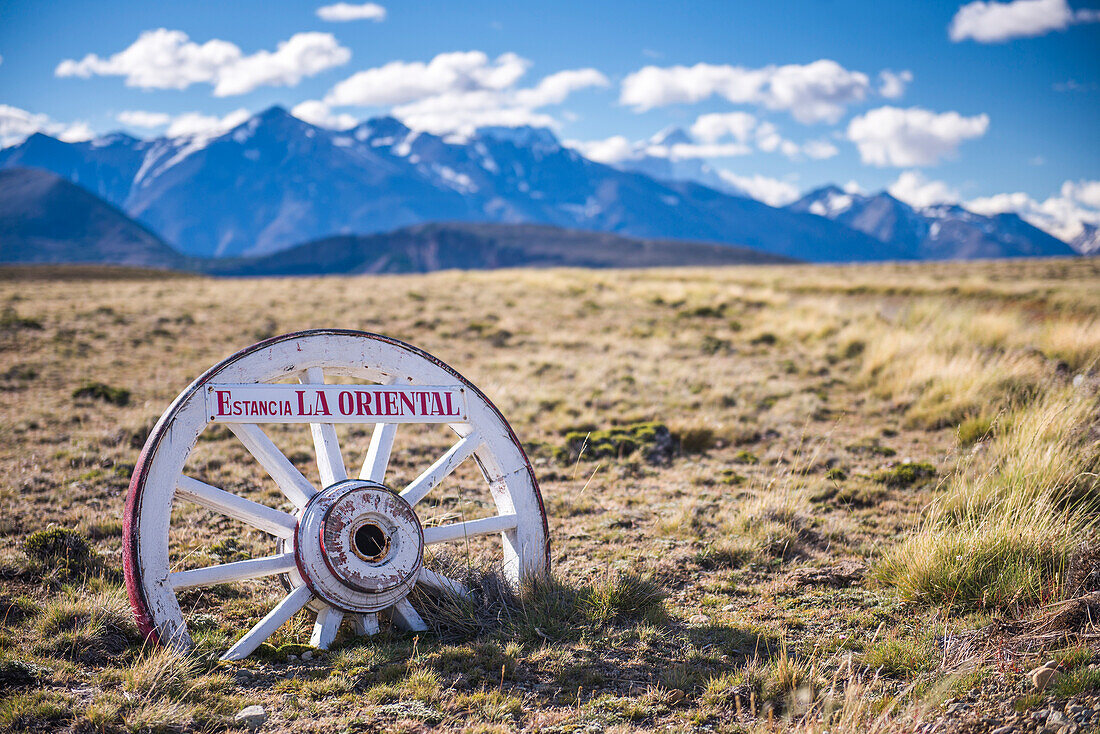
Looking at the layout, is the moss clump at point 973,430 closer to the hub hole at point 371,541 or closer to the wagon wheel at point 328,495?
the wagon wheel at point 328,495

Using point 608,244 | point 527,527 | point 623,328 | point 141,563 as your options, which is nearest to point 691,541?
point 527,527

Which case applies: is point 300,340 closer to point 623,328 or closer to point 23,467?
point 23,467

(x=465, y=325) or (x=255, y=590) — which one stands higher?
(x=465, y=325)

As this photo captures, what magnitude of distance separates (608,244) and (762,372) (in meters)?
189

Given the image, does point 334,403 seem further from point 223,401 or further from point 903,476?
point 903,476

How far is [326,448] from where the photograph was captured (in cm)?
410

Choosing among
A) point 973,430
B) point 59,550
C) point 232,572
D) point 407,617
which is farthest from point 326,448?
point 973,430

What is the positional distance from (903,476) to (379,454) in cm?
536

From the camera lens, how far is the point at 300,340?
4.04 meters

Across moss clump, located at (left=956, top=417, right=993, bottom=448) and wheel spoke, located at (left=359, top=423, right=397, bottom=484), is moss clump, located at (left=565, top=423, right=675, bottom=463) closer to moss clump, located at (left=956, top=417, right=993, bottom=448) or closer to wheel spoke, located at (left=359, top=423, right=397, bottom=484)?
moss clump, located at (left=956, top=417, right=993, bottom=448)

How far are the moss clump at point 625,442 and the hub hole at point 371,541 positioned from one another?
13.8ft

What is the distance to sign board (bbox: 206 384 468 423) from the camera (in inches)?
147

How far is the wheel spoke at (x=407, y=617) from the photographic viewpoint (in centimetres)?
403

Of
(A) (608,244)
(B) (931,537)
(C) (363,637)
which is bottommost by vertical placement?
(C) (363,637)
